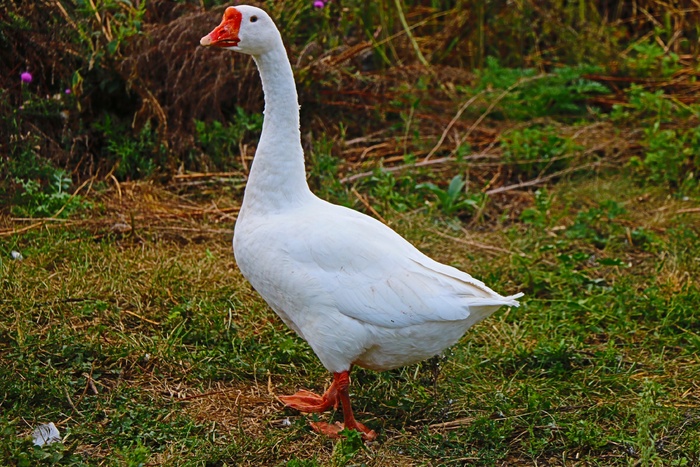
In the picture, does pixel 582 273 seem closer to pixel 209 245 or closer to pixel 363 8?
pixel 209 245

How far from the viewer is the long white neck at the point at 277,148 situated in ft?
12.3

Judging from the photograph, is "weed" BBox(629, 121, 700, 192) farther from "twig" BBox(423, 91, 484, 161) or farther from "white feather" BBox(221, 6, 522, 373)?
"white feather" BBox(221, 6, 522, 373)

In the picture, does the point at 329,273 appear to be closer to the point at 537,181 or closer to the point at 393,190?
the point at 393,190

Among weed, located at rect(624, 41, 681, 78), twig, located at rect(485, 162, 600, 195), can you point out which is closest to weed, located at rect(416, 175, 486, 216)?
twig, located at rect(485, 162, 600, 195)

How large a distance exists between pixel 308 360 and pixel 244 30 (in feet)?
5.20

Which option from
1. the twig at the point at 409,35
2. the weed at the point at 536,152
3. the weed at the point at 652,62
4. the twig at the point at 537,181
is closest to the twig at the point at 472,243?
the twig at the point at 537,181

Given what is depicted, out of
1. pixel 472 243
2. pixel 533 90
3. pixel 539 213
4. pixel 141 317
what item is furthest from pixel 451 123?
pixel 141 317

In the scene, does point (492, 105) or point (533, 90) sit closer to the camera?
point (492, 105)

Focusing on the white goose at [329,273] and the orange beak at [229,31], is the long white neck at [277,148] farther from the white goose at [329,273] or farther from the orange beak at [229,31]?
the orange beak at [229,31]

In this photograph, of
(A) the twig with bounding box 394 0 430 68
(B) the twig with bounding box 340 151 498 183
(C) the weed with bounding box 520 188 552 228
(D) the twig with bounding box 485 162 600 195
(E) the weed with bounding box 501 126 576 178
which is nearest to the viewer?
(C) the weed with bounding box 520 188 552 228

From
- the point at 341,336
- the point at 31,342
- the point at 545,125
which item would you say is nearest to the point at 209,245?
the point at 31,342

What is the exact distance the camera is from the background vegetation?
368cm

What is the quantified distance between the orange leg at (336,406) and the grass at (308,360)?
5 cm

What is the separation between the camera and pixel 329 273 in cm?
354
